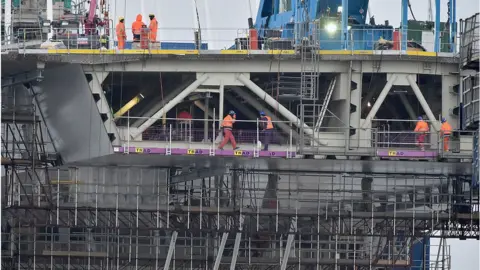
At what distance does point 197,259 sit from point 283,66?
6853mm

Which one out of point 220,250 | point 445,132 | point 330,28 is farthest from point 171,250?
point 445,132

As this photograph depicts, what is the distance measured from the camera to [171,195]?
59.7 metres

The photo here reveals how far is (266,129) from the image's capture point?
189ft

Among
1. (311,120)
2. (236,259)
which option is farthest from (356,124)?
(236,259)

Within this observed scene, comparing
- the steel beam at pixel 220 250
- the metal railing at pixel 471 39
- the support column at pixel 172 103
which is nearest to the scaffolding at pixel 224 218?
the steel beam at pixel 220 250

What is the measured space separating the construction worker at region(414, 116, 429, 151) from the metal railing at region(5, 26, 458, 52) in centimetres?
252

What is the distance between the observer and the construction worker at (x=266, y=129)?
57.2 m

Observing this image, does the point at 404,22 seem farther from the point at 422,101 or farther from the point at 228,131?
the point at 228,131

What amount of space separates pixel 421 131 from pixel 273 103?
15.3 feet

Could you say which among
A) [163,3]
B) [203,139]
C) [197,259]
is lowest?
[197,259]

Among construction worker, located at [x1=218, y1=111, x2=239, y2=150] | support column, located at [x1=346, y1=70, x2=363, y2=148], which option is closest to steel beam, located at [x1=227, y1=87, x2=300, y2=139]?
support column, located at [x1=346, y1=70, x2=363, y2=148]

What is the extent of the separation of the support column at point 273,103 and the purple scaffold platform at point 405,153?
6.32 ft

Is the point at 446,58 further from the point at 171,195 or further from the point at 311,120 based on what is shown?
the point at 171,195

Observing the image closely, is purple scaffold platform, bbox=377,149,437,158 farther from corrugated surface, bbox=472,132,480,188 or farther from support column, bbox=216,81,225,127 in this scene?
support column, bbox=216,81,225,127
